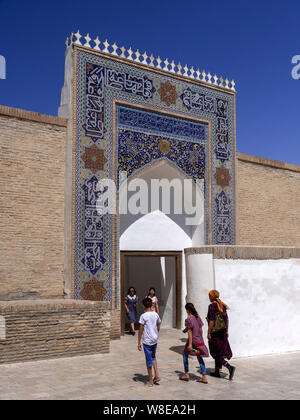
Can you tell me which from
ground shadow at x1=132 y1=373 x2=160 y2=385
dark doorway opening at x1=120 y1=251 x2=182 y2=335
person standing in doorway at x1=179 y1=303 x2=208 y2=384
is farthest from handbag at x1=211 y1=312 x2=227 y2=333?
dark doorway opening at x1=120 y1=251 x2=182 y2=335

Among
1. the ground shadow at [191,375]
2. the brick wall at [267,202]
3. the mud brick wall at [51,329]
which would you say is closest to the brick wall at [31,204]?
the mud brick wall at [51,329]

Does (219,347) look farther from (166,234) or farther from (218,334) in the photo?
(166,234)

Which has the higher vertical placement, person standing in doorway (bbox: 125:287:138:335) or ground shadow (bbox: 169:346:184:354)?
person standing in doorway (bbox: 125:287:138:335)

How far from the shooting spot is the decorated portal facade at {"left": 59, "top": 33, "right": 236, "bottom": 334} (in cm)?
841

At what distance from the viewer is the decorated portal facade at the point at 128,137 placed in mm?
8414

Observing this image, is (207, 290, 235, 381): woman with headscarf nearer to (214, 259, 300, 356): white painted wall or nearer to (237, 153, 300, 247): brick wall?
(214, 259, 300, 356): white painted wall

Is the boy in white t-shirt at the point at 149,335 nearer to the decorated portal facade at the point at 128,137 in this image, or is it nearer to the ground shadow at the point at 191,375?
the ground shadow at the point at 191,375

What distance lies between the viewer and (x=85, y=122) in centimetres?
855

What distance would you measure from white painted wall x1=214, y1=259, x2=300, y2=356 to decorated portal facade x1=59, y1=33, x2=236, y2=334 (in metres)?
2.59

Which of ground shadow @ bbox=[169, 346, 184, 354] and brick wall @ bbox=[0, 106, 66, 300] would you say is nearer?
ground shadow @ bbox=[169, 346, 184, 354]

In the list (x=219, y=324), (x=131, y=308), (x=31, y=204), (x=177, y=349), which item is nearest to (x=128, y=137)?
(x=31, y=204)

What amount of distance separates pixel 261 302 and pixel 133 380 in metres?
2.50
